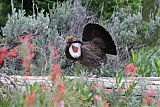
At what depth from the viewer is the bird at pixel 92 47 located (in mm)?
6113

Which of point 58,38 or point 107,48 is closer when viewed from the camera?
point 107,48

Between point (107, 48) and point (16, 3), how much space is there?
9.79ft

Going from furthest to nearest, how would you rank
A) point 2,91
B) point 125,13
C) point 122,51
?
point 125,13, point 122,51, point 2,91

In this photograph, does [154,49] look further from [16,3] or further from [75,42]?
[16,3]

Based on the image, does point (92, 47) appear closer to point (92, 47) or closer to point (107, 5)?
point (92, 47)

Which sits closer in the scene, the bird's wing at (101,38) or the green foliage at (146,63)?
the green foliage at (146,63)

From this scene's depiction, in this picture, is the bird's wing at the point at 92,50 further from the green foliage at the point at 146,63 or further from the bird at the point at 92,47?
the green foliage at the point at 146,63

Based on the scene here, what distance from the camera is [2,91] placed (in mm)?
3881

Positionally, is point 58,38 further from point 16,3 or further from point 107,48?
point 16,3

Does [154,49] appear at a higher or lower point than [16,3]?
lower

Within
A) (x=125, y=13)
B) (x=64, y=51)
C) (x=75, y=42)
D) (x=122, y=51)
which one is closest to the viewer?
(x=75, y=42)

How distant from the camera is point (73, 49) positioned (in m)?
6.11

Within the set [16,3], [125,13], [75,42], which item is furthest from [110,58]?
[16,3]

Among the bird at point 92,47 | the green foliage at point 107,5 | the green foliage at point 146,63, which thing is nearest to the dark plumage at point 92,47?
the bird at point 92,47
